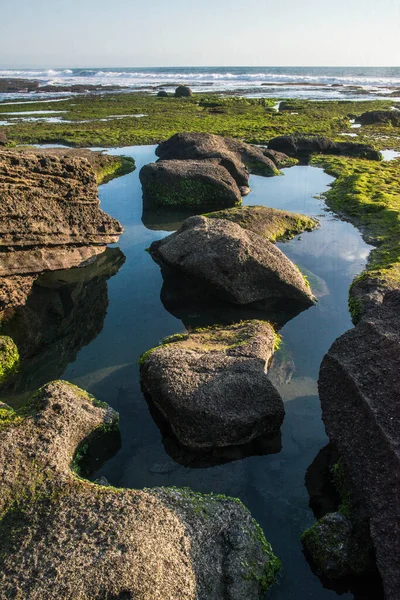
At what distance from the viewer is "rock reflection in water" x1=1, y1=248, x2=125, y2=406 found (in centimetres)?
815

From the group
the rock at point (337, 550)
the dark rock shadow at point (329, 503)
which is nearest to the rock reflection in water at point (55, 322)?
the dark rock shadow at point (329, 503)

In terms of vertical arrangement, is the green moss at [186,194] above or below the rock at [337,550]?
above

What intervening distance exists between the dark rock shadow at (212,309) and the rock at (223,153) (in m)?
9.60

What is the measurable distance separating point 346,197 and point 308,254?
17.8ft

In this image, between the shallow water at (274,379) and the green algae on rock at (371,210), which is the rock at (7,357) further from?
the green algae on rock at (371,210)

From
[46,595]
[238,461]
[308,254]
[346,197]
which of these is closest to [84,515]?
[46,595]

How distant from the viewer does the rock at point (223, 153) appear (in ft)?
62.6

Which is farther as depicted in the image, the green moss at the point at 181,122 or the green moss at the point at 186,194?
the green moss at the point at 181,122

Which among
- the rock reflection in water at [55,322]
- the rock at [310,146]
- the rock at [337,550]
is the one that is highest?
the rock at [310,146]

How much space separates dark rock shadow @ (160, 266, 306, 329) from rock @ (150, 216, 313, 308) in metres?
0.11

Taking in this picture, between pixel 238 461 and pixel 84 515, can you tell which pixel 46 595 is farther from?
pixel 238 461

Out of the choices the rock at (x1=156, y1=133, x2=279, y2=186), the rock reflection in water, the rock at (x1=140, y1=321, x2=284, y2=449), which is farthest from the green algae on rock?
the rock reflection in water

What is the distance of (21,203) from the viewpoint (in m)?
10.5

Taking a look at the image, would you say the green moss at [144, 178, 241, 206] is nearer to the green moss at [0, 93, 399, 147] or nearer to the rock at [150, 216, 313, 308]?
the rock at [150, 216, 313, 308]
